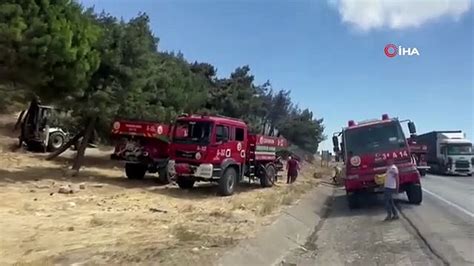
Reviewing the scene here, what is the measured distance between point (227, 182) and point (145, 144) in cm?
499

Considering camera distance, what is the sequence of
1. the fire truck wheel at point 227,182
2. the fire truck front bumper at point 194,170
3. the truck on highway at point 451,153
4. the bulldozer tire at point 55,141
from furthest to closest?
the truck on highway at point 451,153 < the bulldozer tire at point 55,141 < the fire truck wheel at point 227,182 < the fire truck front bumper at point 194,170

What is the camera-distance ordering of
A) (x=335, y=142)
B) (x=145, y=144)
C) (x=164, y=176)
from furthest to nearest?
(x=145, y=144) → (x=164, y=176) → (x=335, y=142)

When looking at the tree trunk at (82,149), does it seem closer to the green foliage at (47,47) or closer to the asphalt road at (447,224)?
the green foliage at (47,47)

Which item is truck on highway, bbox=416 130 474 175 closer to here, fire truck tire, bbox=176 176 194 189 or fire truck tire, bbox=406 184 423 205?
fire truck tire, bbox=406 184 423 205

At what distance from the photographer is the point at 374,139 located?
17.2 metres

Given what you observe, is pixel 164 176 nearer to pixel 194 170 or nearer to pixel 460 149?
pixel 194 170

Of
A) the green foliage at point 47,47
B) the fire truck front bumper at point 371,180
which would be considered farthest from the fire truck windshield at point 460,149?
the green foliage at point 47,47

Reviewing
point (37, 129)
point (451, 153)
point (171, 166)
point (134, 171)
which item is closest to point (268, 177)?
point (171, 166)

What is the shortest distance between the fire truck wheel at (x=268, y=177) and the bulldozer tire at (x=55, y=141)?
16.5 m

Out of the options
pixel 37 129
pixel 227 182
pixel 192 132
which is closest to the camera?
pixel 192 132

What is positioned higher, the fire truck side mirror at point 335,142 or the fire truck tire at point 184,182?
the fire truck side mirror at point 335,142

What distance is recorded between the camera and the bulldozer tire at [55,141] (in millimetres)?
34125

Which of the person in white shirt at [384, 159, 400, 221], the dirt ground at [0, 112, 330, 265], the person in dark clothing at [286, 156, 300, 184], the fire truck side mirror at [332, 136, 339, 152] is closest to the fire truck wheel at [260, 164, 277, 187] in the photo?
the dirt ground at [0, 112, 330, 265]

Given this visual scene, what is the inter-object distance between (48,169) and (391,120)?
16229 mm
